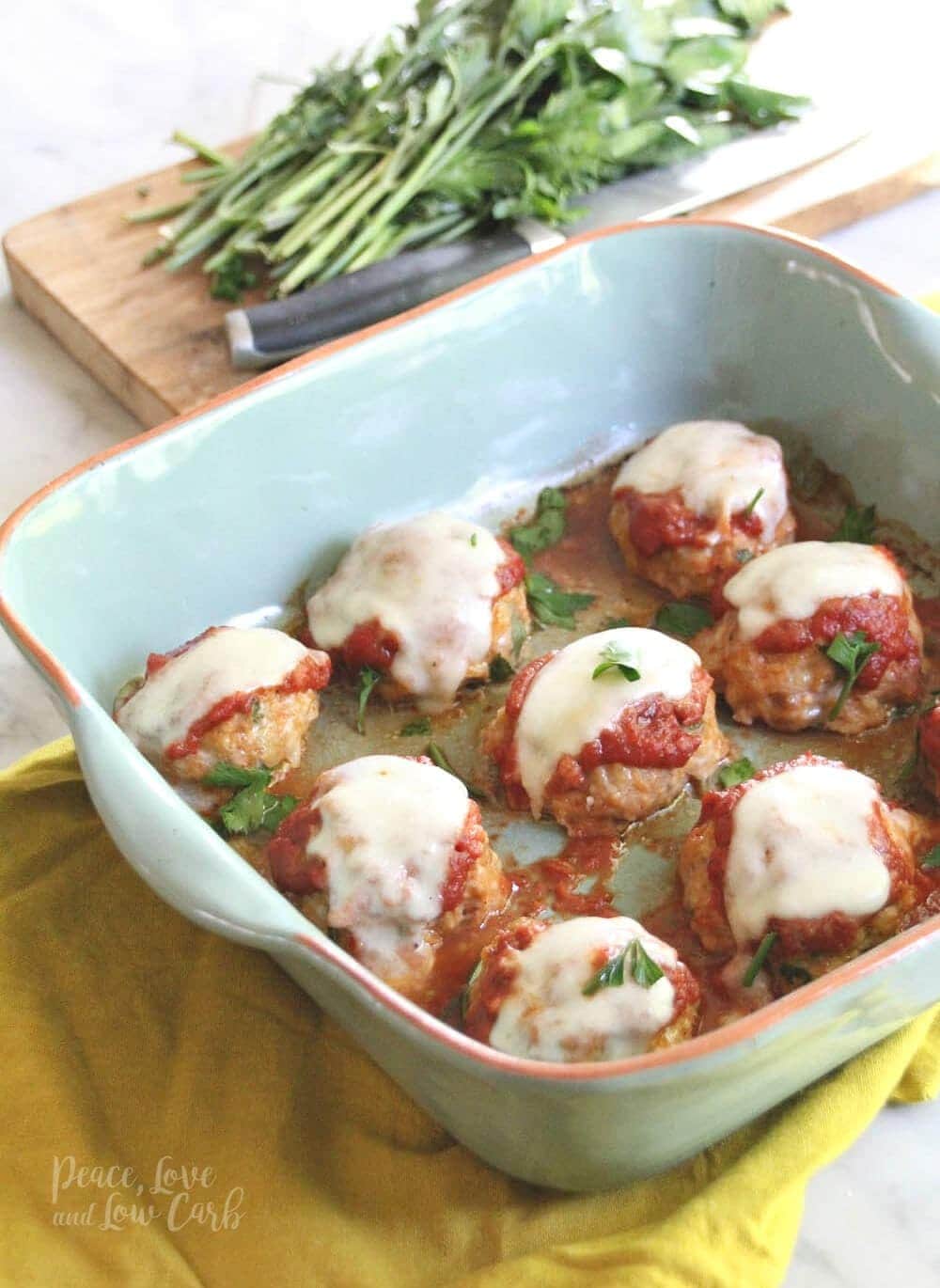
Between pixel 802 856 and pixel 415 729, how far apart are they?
2.31ft

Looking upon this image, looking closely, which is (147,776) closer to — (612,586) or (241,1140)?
(241,1140)

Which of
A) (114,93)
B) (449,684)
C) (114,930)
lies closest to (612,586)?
(449,684)

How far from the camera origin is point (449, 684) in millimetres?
2443

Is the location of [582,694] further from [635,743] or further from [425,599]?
[425,599]

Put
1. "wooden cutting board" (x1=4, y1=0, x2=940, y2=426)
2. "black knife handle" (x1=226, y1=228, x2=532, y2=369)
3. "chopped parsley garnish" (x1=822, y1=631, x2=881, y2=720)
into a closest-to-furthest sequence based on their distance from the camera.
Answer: "chopped parsley garnish" (x1=822, y1=631, x2=881, y2=720) < "black knife handle" (x1=226, y1=228, x2=532, y2=369) < "wooden cutting board" (x1=4, y1=0, x2=940, y2=426)

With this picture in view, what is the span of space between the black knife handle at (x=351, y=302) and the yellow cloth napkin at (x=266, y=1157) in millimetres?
1212

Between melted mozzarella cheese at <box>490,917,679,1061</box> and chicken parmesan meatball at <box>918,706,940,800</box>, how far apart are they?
0.57 metres

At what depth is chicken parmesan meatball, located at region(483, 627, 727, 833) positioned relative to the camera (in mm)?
2250

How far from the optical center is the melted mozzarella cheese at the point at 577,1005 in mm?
1809

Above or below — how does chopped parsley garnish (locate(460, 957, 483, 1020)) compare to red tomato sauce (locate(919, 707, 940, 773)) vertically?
below

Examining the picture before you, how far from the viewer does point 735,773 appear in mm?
2361

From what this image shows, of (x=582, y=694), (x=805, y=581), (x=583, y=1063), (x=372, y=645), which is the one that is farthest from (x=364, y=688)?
(x=583, y=1063)

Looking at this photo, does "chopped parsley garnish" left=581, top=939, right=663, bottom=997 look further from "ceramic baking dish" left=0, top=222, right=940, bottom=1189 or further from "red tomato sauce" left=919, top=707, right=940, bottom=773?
"red tomato sauce" left=919, top=707, right=940, bottom=773

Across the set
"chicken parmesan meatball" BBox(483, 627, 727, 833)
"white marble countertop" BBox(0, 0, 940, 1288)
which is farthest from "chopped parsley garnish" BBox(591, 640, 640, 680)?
"white marble countertop" BBox(0, 0, 940, 1288)
